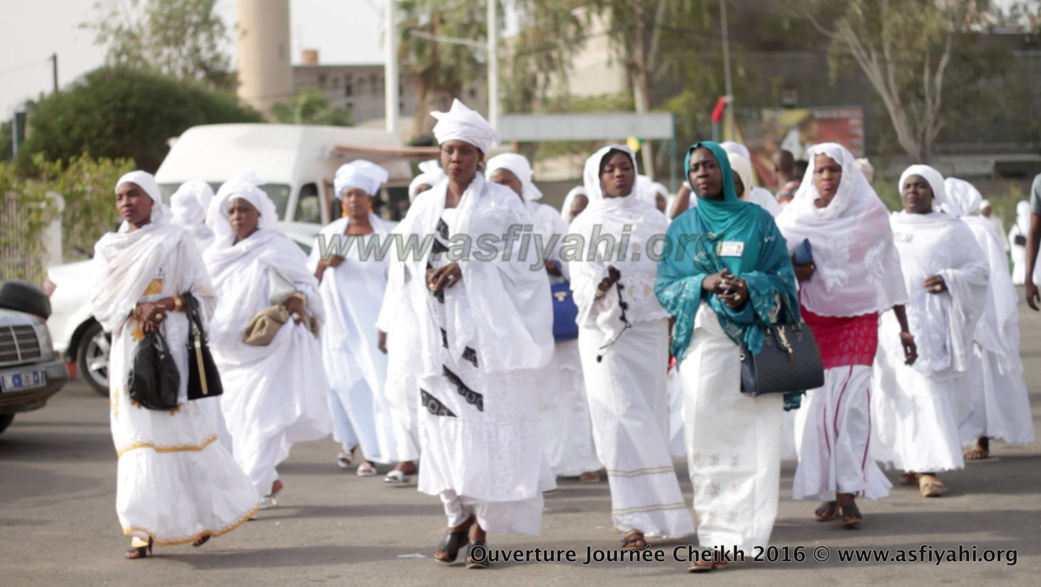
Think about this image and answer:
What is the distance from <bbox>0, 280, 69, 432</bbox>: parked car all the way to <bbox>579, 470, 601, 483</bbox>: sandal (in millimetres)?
4511

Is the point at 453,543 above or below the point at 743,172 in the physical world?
below

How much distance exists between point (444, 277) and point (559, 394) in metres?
2.86

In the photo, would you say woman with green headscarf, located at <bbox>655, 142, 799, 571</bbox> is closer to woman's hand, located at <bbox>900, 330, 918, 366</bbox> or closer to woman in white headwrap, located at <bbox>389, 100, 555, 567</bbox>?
woman in white headwrap, located at <bbox>389, 100, 555, 567</bbox>

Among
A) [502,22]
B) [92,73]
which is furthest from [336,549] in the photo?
[502,22]

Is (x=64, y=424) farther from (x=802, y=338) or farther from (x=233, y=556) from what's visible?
(x=802, y=338)

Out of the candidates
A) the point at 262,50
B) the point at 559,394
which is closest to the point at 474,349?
the point at 559,394

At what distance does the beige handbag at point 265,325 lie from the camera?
26.0ft

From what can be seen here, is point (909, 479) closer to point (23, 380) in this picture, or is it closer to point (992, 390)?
point (992, 390)

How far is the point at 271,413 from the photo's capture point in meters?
8.02

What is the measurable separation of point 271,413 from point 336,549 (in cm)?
151

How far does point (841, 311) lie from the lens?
22.7 ft

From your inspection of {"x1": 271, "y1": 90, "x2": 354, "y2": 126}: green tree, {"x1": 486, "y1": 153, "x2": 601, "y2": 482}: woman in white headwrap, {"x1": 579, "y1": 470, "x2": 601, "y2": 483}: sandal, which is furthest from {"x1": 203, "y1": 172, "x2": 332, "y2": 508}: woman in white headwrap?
{"x1": 271, "y1": 90, "x2": 354, "y2": 126}: green tree

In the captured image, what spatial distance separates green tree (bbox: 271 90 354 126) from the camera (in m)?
61.9

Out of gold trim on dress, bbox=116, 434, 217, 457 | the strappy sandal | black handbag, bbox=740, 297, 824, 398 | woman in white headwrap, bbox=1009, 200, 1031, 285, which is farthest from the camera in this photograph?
woman in white headwrap, bbox=1009, 200, 1031, 285
